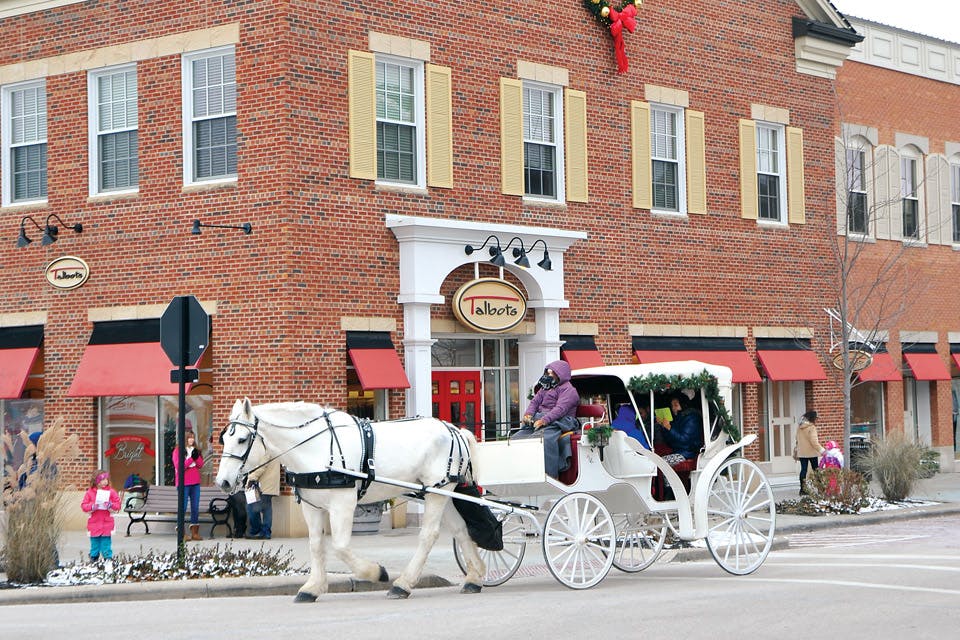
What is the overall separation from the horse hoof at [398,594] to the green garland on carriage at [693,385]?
131 inches

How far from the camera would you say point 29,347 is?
21.9m

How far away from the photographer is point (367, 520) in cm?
1981

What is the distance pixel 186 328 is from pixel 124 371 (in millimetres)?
6864

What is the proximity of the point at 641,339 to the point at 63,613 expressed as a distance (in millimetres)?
14220

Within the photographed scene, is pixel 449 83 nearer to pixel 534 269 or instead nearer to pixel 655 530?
pixel 534 269

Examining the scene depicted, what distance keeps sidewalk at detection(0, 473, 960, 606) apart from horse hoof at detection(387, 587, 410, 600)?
1338 mm

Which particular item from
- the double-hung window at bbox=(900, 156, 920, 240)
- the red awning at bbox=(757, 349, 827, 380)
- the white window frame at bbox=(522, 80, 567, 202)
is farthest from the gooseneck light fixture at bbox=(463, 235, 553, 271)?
the double-hung window at bbox=(900, 156, 920, 240)

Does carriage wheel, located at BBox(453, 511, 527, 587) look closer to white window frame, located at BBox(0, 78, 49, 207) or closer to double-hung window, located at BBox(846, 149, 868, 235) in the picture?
white window frame, located at BBox(0, 78, 49, 207)

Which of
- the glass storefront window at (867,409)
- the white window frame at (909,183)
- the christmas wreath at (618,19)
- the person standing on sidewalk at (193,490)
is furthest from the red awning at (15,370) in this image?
the white window frame at (909,183)

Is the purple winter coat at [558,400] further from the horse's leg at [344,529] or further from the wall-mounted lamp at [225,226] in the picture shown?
the wall-mounted lamp at [225,226]

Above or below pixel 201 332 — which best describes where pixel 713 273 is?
above

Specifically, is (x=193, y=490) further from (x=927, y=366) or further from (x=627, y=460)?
(x=927, y=366)

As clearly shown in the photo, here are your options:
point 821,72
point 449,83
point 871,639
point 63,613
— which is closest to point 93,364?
point 449,83

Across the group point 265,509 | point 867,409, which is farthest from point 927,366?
point 265,509
